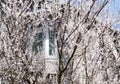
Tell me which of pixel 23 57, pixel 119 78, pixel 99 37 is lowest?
pixel 119 78

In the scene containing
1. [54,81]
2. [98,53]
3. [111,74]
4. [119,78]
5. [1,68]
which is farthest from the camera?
[119,78]

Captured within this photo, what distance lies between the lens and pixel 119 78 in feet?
34.7

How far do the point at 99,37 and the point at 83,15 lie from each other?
148cm

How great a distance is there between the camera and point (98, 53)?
834 cm

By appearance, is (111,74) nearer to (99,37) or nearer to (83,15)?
(99,37)

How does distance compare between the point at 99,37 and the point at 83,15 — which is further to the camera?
the point at 99,37

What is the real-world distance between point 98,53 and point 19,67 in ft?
7.86

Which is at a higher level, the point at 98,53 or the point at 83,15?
the point at 83,15

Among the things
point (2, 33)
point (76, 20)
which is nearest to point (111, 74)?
point (76, 20)

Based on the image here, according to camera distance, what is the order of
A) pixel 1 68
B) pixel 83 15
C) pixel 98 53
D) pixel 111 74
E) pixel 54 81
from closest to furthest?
pixel 83 15 < pixel 1 68 < pixel 98 53 < pixel 111 74 < pixel 54 81

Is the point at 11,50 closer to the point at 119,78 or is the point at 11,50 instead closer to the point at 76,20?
the point at 76,20

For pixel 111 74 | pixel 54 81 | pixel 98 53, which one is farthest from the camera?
pixel 54 81

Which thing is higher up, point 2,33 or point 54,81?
point 2,33

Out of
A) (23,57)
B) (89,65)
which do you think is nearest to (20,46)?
(23,57)
